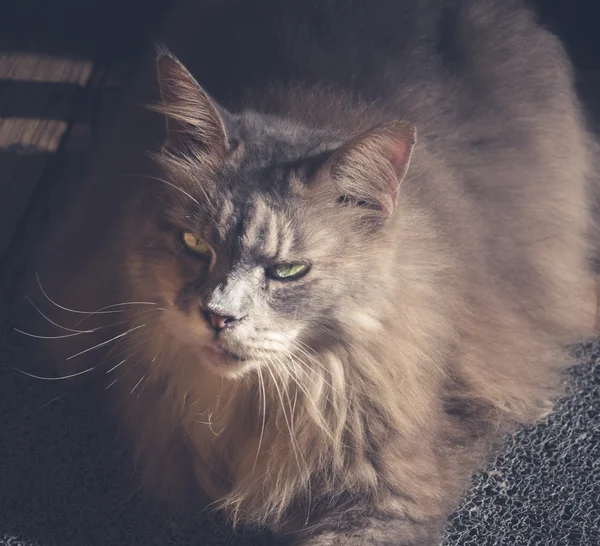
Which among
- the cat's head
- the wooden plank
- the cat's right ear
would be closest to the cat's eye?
the cat's head

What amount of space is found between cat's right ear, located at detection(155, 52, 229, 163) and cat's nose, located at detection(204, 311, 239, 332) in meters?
0.29

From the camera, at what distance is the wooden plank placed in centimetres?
234

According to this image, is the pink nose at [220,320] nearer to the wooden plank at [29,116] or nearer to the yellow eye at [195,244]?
the yellow eye at [195,244]

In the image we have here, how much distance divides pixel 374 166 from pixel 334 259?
0.17 meters

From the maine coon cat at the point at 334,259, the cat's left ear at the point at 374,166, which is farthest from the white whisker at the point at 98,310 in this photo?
the cat's left ear at the point at 374,166

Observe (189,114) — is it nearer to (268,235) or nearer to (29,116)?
(268,235)

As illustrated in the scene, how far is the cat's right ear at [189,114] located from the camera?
1.45 meters

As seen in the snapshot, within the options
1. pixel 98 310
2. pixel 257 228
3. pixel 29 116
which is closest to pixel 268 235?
pixel 257 228

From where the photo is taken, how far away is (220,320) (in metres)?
1.37

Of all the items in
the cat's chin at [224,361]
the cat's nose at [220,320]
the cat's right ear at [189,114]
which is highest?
the cat's right ear at [189,114]

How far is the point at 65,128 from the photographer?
→ 252 cm

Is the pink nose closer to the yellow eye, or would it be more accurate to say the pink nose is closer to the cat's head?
the cat's head

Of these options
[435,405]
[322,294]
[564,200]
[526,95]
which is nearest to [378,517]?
[435,405]

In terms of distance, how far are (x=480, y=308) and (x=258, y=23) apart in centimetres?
84
